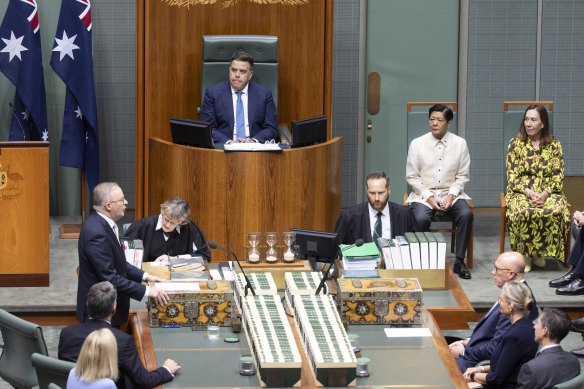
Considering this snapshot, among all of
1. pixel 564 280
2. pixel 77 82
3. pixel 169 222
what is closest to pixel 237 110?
pixel 77 82

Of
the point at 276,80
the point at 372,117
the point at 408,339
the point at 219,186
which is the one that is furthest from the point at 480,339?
the point at 372,117

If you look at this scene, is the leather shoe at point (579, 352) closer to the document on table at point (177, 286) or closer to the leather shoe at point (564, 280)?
the leather shoe at point (564, 280)

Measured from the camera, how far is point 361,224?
789 cm

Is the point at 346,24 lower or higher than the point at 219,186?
higher

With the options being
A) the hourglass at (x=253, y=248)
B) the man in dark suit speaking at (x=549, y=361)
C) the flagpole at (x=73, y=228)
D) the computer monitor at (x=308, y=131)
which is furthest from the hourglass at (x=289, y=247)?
the flagpole at (x=73, y=228)

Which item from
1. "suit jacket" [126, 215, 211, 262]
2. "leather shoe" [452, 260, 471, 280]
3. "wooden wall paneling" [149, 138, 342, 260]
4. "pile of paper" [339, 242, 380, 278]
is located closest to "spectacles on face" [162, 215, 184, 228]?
"suit jacket" [126, 215, 211, 262]

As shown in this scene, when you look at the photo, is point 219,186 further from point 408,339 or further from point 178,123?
point 408,339

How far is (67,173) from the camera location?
10258 millimetres

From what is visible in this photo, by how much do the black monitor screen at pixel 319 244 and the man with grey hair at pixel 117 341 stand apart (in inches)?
50.2

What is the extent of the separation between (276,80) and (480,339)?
10.8 ft

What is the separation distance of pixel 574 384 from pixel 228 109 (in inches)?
160

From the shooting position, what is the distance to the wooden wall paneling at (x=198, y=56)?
911cm

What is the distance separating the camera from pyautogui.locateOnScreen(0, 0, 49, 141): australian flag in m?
9.49

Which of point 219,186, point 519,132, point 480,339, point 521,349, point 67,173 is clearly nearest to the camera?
point 521,349
